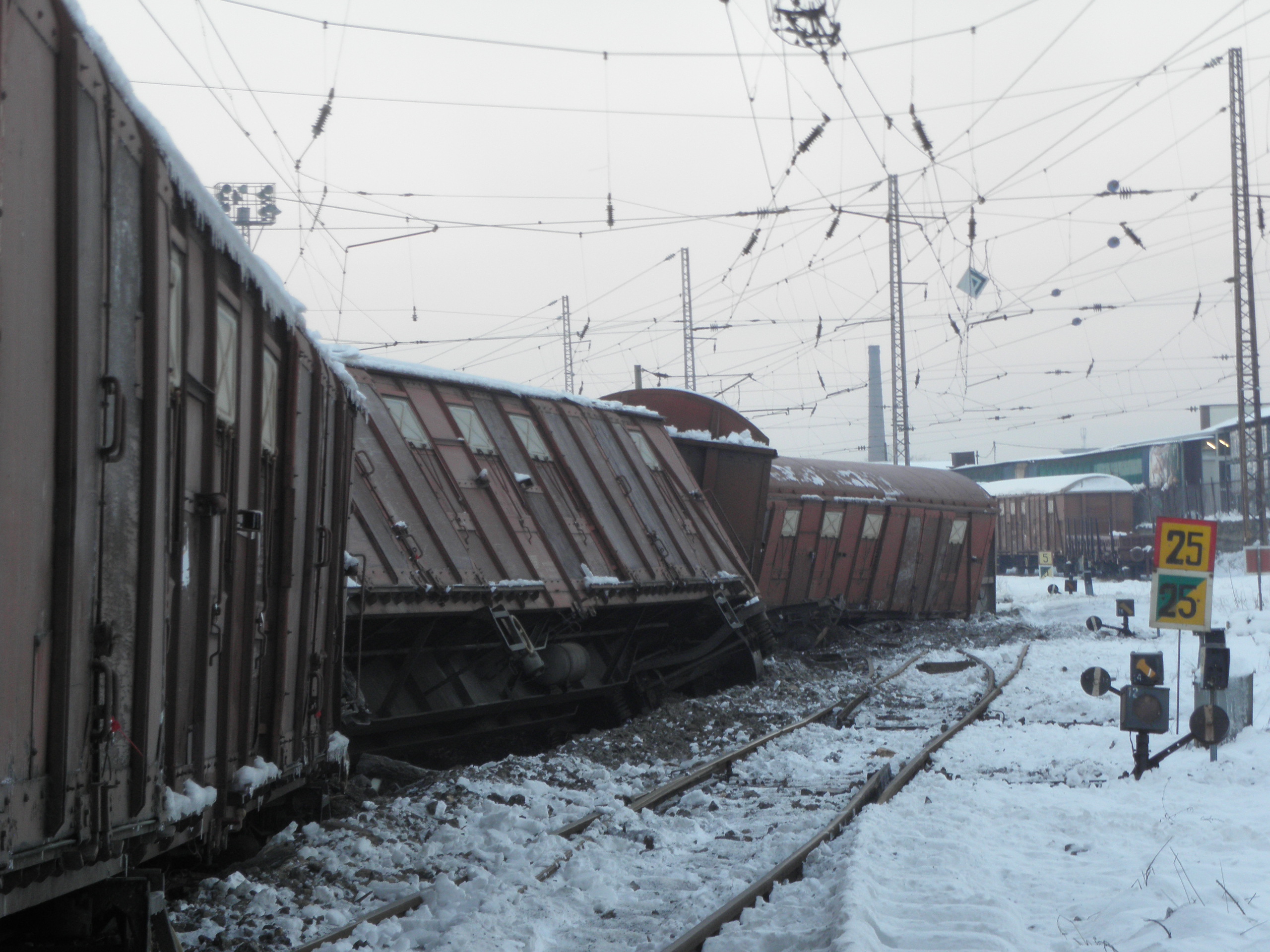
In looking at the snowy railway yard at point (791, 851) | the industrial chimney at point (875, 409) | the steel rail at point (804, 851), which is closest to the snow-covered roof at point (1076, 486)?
the industrial chimney at point (875, 409)

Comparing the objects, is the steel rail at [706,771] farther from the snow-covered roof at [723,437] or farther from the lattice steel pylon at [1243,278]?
the lattice steel pylon at [1243,278]

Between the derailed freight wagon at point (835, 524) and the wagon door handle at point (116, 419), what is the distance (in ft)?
43.1

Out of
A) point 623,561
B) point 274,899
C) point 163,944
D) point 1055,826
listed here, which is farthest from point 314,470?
point 623,561

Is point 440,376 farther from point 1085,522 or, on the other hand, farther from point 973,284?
point 1085,522

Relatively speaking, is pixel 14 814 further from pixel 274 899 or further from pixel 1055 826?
pixel 1055 826

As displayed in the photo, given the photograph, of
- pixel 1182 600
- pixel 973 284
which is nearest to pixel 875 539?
pixel 973 284

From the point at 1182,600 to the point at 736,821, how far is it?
15.0 ft

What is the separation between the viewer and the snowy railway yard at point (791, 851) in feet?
17.6

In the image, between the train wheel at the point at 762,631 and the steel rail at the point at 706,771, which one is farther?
the train wheel at the point at 762,631

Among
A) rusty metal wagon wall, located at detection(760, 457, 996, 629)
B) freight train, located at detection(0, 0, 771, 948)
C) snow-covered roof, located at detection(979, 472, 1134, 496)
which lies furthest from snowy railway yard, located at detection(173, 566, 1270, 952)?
snow-covered roof, located at detection(979, 472, 1134, 496)

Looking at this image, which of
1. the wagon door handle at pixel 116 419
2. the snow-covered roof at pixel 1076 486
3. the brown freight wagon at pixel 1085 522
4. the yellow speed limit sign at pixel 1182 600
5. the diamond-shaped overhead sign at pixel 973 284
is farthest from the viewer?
the snow-covered roof at pixel 1076 486

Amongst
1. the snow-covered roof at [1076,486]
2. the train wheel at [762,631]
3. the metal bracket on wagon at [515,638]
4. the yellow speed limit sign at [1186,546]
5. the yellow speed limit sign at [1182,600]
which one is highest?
the snow-covered roof at [1076,486]

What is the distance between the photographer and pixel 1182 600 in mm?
9703

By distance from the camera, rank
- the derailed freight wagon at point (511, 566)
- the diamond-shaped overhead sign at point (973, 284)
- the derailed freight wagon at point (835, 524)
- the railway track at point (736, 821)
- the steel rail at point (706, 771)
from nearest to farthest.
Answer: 1. the railway track at point (736, 821)
2. the steel rail at point (706, 771)
3. the derailed freight wagon at point (511, 566)
4. the derailed freight wagon at point (835, 524)
5. the diamond-shaped overhead sign at point (973, 284)
